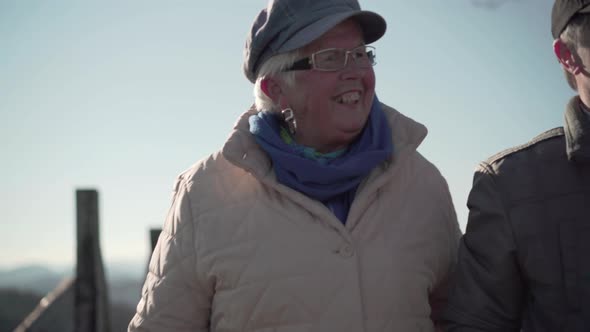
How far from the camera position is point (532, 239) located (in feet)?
7.98

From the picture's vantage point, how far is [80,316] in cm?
605

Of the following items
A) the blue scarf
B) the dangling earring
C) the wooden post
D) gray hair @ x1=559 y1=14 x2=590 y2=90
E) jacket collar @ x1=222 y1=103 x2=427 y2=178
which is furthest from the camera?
the wooden post

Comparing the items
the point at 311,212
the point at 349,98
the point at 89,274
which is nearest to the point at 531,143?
the point at 349,98

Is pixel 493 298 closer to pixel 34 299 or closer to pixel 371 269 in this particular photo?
pixel 371 269

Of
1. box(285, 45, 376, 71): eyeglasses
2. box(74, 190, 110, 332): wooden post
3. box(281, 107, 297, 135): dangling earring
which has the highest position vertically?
box(285, 45, 376, 71): eyeglasses

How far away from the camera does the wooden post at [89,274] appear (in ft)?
19.9

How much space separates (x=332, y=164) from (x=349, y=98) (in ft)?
0.86

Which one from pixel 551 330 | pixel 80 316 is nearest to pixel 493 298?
pixel 551 330

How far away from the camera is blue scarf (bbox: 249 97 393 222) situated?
2.81m

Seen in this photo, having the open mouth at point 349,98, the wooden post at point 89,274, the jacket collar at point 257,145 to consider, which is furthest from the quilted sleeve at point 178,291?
the wooden post at point 89,274

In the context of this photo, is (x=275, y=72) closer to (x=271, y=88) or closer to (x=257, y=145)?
(x=271, y=88)

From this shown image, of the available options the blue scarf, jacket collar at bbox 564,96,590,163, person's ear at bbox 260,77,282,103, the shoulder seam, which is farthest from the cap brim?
jacket collar at bbox 564,96,590,163

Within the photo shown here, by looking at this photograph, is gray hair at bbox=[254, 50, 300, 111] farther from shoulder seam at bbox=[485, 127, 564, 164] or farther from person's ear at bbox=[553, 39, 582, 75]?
person's ear at bbox=[553, 39, 582, 75]

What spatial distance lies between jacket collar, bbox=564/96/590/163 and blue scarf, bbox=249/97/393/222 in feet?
2.32
